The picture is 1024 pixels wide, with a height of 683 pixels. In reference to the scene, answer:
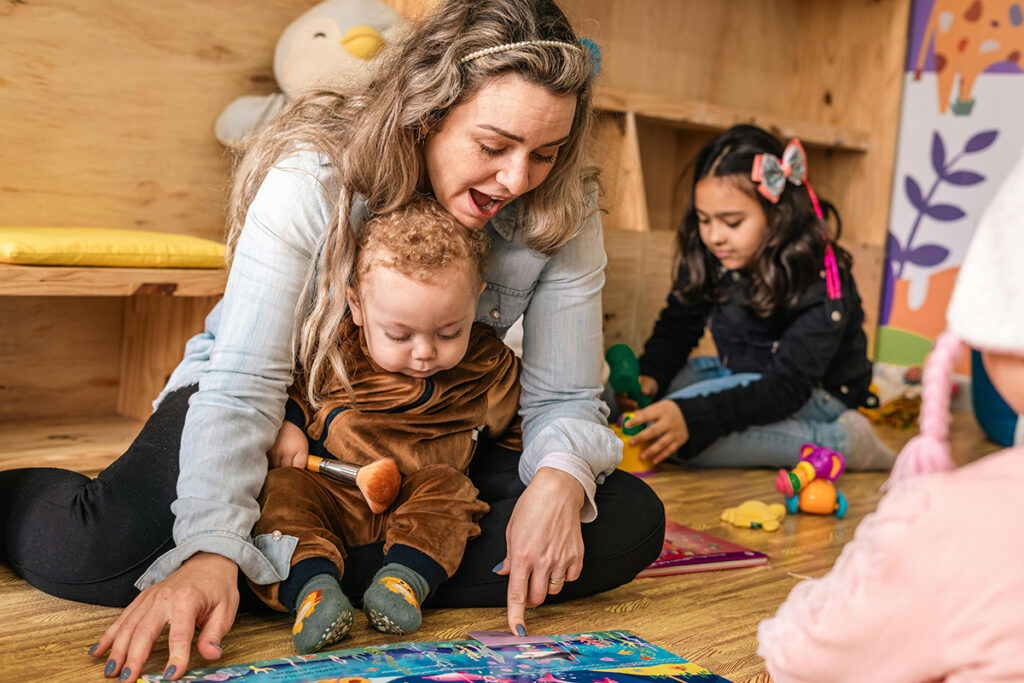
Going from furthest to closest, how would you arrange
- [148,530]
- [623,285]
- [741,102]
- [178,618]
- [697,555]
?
[741,102], [623,285], [697,555], [148,530], [178,618]

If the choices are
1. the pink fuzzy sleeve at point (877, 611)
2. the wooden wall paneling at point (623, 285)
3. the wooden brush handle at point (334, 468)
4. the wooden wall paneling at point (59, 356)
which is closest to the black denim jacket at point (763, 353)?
the wooden wall paneling at point (623, 285)

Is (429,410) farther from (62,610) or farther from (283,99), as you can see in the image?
(283,99)

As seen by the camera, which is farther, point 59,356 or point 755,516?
point 59,356

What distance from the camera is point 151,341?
183 cm

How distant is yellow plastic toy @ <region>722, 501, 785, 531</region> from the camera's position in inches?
61.3

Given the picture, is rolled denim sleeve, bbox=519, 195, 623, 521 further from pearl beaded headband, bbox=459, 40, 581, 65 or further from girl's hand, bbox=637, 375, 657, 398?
girl's hand, bbox=637, 375, 657, 398

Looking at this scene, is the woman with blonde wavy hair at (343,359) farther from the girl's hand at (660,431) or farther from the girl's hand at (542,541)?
the girl's hand at (660,431)

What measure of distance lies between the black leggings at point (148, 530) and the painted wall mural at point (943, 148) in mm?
1966

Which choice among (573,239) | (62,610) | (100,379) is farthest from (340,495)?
(100,379)

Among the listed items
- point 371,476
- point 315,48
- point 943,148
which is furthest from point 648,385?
point 943,148

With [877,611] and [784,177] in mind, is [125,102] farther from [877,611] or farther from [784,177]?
[877,611]

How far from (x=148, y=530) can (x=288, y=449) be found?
0.54 feet

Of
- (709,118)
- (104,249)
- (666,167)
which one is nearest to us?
(104,249)

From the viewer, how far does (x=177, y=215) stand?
75.6 inches
